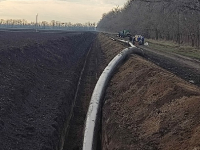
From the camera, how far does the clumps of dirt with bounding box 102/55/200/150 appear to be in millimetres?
7910

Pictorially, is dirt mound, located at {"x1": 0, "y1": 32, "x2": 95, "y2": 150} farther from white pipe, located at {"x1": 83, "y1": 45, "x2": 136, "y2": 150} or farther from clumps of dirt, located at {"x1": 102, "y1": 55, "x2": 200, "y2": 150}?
clumps of dirt, located at {"x1": 102, "y1": 55, "x2": 200, "y2": 150}

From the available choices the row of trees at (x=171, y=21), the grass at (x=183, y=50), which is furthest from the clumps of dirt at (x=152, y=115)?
the grass at (x=183, y=50)

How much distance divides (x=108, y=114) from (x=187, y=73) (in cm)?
709

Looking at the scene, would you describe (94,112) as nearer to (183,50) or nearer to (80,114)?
(80,114)

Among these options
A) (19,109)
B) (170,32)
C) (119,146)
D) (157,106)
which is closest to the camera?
(119,146)

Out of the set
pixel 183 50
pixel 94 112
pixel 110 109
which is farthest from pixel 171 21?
pixel 94 112

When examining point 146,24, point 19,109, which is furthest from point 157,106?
point 146,24

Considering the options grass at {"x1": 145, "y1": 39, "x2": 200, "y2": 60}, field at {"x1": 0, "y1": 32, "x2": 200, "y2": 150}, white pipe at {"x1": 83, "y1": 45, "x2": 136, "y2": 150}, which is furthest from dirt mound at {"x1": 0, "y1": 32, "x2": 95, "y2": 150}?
grass at {"x1": 145, "y1": 39, "x2": 200, "y2": 60}

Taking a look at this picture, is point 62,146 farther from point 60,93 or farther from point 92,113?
point 60,93

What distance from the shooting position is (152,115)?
32.1ft

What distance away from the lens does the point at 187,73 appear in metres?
17.5

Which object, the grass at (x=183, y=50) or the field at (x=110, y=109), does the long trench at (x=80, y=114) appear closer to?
the field at (x=110, y=109)

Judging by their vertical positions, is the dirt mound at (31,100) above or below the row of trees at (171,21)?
below

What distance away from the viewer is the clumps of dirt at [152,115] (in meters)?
7.91
